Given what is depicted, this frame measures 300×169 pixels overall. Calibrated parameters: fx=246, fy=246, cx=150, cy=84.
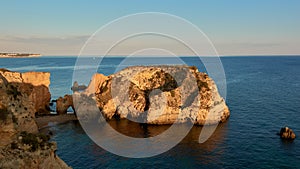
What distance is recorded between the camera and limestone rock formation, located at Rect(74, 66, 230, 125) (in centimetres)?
8006

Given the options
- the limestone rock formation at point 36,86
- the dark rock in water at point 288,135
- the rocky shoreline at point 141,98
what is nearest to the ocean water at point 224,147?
the dark rock in water at point 288,135

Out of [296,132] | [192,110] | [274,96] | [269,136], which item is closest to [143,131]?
[192,110]

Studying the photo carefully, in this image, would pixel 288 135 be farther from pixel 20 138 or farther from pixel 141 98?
pixel 20 138

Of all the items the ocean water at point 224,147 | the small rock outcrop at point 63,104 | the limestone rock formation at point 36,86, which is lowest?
the ocean water at point 224,147

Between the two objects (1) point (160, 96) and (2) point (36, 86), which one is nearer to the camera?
(1) point (160, 96)

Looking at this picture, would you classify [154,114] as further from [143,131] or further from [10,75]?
[10,75]

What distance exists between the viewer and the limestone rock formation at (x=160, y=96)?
263ft

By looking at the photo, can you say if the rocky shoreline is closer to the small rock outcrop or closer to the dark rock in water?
the small rock outcrop

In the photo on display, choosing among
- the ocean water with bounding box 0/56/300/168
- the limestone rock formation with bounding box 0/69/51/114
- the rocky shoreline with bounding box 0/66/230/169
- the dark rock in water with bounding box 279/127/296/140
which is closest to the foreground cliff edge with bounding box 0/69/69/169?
the ocean water with bounding box 0/56/300/168

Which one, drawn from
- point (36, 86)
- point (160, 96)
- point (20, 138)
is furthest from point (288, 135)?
point (36, 86)

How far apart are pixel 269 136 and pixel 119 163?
40.3 m

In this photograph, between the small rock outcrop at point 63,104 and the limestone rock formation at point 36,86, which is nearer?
the limestone rock formation at point 36,86

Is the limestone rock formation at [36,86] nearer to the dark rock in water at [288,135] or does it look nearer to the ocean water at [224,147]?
the ocean water at [224,147]

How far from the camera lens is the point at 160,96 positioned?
84688mm
